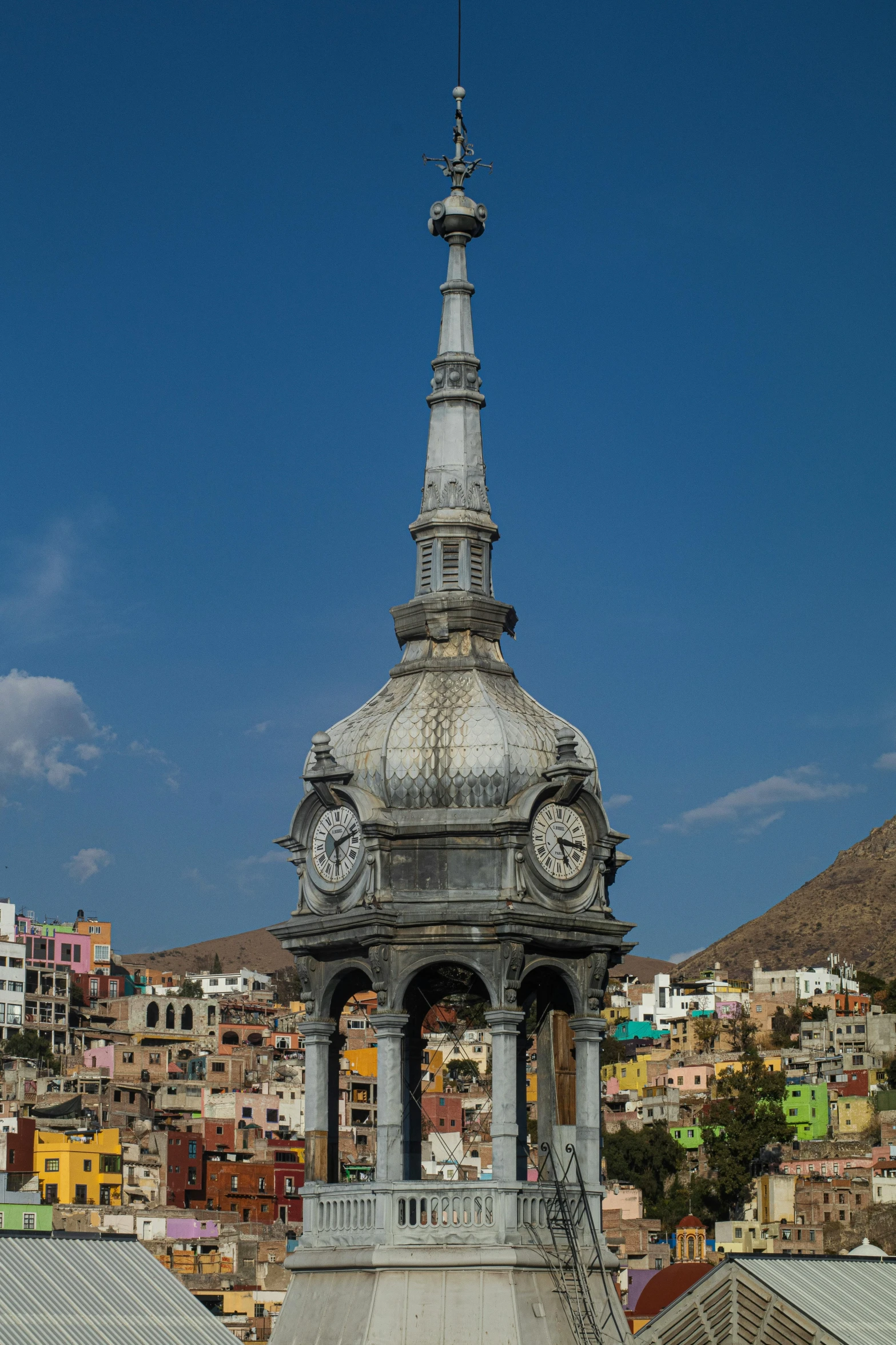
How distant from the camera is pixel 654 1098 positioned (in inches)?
7584

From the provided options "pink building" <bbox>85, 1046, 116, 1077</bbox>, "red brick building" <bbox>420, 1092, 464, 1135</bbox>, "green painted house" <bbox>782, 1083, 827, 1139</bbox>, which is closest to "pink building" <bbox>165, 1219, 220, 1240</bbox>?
"red brick building" <bbox>420, 1092, 464, 1135</bbox>

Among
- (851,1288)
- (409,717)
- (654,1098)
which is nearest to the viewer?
(409,717)

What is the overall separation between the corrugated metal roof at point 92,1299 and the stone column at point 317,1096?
6.48 ft

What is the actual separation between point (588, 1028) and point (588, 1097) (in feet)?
2.51

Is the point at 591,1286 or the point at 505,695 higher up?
the point at 505,695

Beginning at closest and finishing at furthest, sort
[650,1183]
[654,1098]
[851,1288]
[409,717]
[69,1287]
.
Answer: [69,1287] < [409,717] < [851,1288] < [650,1183] < [654,1098]

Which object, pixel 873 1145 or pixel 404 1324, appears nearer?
pixel 404 1324

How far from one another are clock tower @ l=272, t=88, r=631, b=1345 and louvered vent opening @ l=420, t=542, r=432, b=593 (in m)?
0.09

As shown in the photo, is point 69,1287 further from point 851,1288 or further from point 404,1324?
point 851,1288

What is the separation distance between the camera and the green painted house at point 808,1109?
608 ft

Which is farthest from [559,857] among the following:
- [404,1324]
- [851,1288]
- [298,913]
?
[851,1288]

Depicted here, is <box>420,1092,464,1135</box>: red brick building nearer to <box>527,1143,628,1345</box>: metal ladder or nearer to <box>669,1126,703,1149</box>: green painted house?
<box>669,1126,703,1149</box>: green painted house

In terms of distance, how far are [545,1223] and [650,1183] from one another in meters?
146

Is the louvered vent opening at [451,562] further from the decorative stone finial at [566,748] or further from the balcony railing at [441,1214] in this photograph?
the balcony railing at [441,1214]
